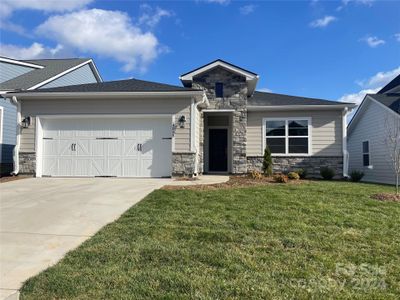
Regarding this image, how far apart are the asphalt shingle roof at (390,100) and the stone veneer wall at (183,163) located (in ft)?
29.8

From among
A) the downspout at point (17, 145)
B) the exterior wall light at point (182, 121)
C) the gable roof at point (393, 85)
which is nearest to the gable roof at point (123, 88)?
the downspout at point (17, 145)

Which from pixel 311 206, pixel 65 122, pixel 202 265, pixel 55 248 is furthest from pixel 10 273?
pixel 65 122

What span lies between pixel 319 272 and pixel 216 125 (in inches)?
493

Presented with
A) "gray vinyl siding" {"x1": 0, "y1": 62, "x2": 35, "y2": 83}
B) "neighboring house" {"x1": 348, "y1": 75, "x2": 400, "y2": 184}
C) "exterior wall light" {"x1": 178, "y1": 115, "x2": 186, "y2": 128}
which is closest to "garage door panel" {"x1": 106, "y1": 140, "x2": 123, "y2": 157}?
"exterior wall light" {"x1": 178, "y1": 115, "x2": 186, "y2": 128}

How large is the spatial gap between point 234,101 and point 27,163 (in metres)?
8.63

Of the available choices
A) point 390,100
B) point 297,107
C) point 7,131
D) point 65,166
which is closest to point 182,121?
point 65,166

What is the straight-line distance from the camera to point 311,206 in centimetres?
712

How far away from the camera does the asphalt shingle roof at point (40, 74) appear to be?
15.9 meters

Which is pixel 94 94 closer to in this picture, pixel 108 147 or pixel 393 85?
pixel 108 147

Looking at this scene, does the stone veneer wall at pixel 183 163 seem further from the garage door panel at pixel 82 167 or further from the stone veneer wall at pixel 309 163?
the stone veneer wall at pixel 309 163

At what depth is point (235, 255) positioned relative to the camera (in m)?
4.46

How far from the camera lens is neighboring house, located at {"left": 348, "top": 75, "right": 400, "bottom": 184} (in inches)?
580

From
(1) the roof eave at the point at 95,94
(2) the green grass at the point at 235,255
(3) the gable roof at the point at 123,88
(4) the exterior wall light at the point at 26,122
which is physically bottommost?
(2) the green grass at the point at 235,255

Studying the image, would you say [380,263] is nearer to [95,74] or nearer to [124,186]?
[124,186]
